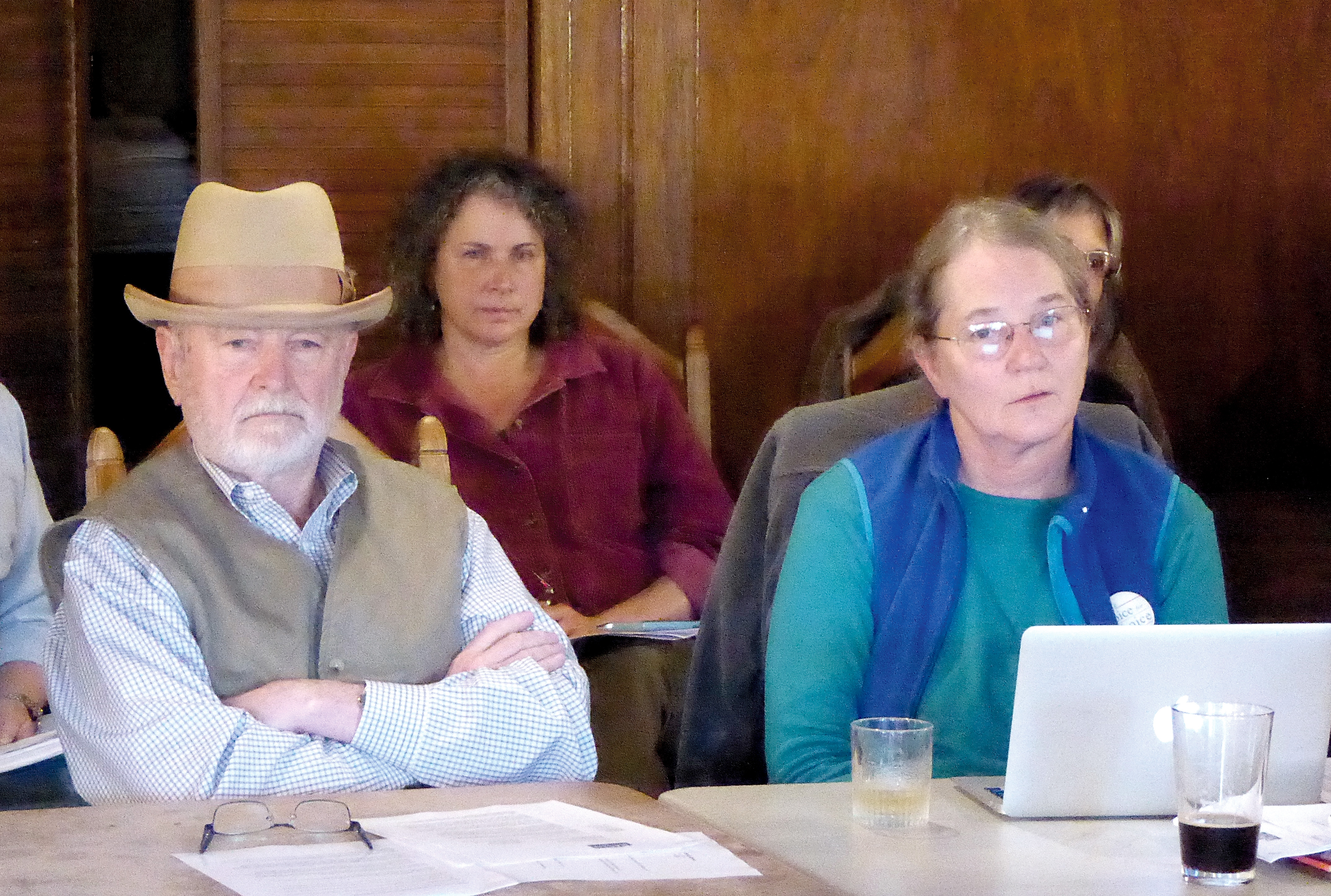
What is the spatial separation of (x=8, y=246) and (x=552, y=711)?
5.48ft

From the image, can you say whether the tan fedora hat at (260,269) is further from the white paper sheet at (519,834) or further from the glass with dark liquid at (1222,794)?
the glass with dark liquid at (1222,794)

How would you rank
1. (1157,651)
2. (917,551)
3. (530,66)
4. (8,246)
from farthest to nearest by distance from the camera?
(530,66), (8,246), (917,551), (1157,651)

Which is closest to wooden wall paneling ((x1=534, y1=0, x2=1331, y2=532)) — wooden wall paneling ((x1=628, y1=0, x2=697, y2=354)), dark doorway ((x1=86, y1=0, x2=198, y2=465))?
wooden wall paneling ((x1=628, y1=0, x2=697, y2=354))

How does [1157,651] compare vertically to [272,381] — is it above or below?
below

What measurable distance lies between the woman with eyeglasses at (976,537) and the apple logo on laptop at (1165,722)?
37 centimetres

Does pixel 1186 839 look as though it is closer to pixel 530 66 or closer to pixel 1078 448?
pixel 1078 448

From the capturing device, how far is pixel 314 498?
1.81 metres

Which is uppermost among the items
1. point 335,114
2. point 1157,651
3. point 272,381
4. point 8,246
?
point 335,114

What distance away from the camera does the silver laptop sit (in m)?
1.24

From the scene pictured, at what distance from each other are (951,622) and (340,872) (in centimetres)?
81

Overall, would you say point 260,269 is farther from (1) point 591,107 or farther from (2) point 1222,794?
(1) point 591,107

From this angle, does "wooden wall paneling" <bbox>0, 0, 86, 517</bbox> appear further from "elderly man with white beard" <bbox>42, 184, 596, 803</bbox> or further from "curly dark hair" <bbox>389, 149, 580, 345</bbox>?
"elderly man with white beard" <bbox>42, 184, 596, 803</bbox>

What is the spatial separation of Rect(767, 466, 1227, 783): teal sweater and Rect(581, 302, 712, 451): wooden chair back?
1.14 meters

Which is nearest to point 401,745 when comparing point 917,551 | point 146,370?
point 917,551
